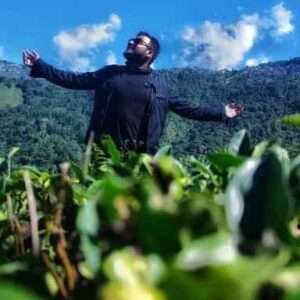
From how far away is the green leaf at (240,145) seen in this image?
969 mm

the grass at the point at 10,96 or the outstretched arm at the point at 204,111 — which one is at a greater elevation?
the grass at the point at 10,96

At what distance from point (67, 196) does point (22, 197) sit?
0.36 meters

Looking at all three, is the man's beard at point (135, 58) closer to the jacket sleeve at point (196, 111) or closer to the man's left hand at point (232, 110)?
the jacket sleeve at point (196, 111)

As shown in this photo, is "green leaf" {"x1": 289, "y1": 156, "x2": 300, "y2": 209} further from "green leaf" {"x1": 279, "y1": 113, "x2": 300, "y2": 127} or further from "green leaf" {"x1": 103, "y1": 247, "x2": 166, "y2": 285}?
"green leaf" {"x1": 103, "y1": 247, "x2": 166, "y2": 285}

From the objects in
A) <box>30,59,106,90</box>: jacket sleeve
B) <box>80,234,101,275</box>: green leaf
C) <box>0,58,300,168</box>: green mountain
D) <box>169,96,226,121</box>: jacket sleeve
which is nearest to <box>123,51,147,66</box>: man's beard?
<box>30,59,106,90</box>: jacket sleeve

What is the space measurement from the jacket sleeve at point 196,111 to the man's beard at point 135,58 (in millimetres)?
462

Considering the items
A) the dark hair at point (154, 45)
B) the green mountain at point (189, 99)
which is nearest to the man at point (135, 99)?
the dark hair at point (154, 45)

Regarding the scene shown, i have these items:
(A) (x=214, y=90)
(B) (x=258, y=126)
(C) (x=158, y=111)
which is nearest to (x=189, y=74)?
(A) (x=214, y=90)

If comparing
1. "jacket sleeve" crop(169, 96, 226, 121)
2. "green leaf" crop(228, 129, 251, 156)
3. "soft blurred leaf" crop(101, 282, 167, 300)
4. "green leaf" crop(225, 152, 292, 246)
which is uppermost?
"jacket sleeve" crop(169, 96, 226, 121)

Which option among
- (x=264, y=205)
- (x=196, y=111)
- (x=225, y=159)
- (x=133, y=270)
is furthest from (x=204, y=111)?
(x=133, y=270)

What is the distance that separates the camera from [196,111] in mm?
6438

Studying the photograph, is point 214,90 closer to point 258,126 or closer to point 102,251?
point 258,126

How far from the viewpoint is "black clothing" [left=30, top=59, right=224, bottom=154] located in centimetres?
629

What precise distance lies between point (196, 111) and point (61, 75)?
134cm
